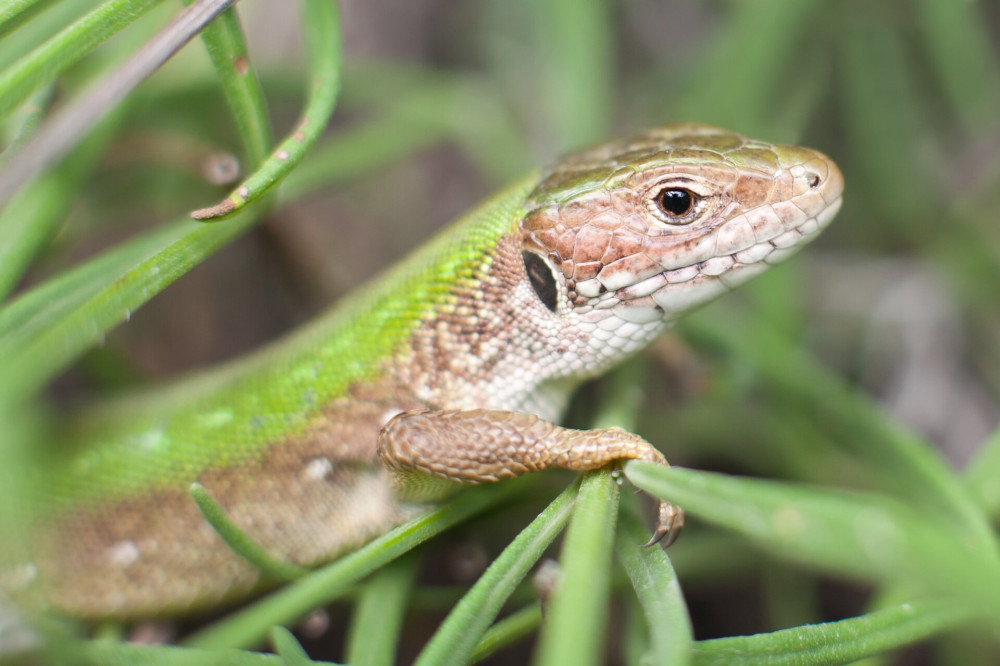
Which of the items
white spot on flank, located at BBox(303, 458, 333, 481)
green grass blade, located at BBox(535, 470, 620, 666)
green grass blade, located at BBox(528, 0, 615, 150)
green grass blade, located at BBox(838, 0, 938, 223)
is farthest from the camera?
green grass blade, located at BBox(838, 0, 938, 223)

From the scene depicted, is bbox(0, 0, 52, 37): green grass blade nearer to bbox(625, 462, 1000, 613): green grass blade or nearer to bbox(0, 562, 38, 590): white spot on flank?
bbox(0, 562, 38, 590): white spot on flank

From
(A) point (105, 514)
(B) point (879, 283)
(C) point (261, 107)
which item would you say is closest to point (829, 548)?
(C) point (261, 107)

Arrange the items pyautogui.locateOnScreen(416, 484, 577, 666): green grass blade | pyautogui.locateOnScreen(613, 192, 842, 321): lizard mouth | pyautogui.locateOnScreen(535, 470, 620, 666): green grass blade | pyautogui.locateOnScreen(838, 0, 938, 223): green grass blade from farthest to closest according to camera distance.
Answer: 1. pyautogui.locateOnScreen(838, 0, 938, 223): green grass blade
2. pyautogui.locateOnScreen(613, 192, 842, 321): lizard mouth
3. pyautogui.locateOnScreen(416, 484, 577, 666): green grass blade
4. pyautogui.locateOnScreen(535, 470, 620, 666): green grass blade

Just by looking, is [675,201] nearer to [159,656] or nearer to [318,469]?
[318,469]

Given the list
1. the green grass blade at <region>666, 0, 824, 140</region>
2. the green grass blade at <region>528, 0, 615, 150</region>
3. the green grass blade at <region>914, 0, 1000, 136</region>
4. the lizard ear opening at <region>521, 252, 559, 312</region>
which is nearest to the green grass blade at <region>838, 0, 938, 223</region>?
the green grass blade at <region>914, 0, 1000, 136</region>

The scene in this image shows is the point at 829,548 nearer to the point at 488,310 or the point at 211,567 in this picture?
the point at 488,310

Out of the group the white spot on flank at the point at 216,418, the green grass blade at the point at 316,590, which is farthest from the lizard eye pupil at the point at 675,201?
the white spot on flank at the point at 216,418

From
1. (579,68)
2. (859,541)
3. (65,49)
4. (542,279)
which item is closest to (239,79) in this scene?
(65,49)
